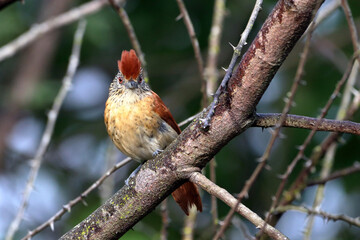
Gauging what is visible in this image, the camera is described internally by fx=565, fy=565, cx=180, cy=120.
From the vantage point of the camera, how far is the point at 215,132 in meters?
2.22

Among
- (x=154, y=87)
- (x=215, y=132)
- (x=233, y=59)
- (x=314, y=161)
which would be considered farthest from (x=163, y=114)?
(x=154, y=87)

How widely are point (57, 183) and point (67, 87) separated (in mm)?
2912

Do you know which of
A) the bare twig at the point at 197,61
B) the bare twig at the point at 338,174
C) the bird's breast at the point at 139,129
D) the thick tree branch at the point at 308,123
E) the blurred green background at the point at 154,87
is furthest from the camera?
the blurred green background at the point at 154,87

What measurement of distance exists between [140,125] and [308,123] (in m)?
1.44

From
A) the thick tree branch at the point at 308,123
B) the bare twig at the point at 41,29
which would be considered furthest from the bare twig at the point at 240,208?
the bare twig at the point at 41,29

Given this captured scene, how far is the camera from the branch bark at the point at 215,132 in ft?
6.53

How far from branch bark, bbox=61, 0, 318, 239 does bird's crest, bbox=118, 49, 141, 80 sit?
1.14 m

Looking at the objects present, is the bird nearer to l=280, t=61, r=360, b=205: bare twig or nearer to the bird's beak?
the bird's beak

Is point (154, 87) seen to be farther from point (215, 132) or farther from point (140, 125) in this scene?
point (215, 132)

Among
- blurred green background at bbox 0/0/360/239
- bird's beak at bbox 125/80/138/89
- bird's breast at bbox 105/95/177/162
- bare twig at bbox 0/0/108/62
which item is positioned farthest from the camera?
blurred green background at bbox 0/0/360/239

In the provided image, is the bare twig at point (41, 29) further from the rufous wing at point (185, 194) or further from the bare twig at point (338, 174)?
the bare twig at point (338, 174)

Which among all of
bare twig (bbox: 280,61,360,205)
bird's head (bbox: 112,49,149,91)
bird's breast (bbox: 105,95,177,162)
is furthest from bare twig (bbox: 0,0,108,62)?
bare twig (bbox: 280,61,360,205)

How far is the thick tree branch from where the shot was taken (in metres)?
2.08

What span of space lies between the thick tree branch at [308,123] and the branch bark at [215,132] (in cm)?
6
